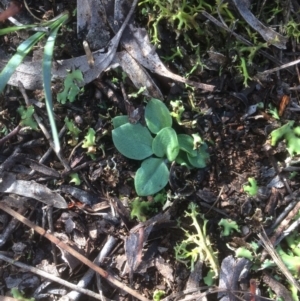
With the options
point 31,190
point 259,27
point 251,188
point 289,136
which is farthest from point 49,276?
point 259,27

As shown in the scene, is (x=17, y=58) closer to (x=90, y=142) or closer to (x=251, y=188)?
(x=90, y=142)

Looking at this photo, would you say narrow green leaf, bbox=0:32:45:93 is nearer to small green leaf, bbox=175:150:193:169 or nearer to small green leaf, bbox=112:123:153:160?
small green leaf, bbox=112:123:153:160

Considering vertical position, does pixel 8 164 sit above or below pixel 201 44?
below

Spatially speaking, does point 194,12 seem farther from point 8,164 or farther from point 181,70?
point 8,164

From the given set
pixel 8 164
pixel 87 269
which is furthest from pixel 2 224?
pixel 87 269

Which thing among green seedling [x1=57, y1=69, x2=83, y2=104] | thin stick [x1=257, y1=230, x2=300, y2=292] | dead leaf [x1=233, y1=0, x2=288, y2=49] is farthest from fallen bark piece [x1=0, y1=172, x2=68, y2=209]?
dead leaf [x1=233, y1=0, x2=288, y2=49]

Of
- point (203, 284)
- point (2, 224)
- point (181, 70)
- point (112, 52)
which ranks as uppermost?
point (112, 52)
